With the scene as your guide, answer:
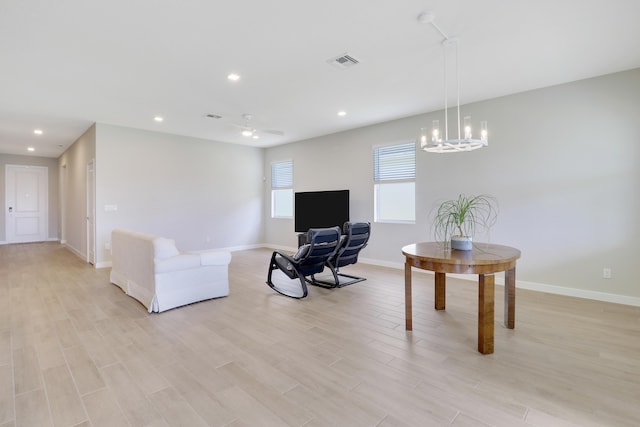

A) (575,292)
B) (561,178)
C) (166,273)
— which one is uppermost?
(561,178)

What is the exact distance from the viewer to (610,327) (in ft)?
10.1

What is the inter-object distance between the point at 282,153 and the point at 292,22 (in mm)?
5556

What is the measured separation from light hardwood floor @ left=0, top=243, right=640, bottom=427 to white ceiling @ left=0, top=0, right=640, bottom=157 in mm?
2816

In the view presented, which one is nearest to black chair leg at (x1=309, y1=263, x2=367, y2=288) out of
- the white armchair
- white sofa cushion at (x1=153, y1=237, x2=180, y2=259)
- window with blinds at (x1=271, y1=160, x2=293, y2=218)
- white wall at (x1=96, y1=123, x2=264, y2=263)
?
the white armchair

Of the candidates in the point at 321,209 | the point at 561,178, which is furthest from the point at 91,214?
the point at 561,178

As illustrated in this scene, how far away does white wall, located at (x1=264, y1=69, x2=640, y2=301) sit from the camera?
12.4ft

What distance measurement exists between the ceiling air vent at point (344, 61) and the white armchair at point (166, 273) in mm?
2699

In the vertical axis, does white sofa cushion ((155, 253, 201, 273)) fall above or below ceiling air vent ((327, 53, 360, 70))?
below

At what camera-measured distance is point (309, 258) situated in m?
4.03

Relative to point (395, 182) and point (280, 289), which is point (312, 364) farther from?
point (395, 182)

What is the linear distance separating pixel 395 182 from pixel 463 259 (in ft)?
11.4

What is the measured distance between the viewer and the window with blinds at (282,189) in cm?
812

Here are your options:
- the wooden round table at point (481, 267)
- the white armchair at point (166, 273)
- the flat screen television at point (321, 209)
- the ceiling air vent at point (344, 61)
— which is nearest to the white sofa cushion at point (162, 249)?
the white armchair at point (166, 273)

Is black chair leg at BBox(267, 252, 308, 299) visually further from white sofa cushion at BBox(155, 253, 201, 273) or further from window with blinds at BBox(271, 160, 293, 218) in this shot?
window with blinds at BBox(271, 160, 293, 218)
